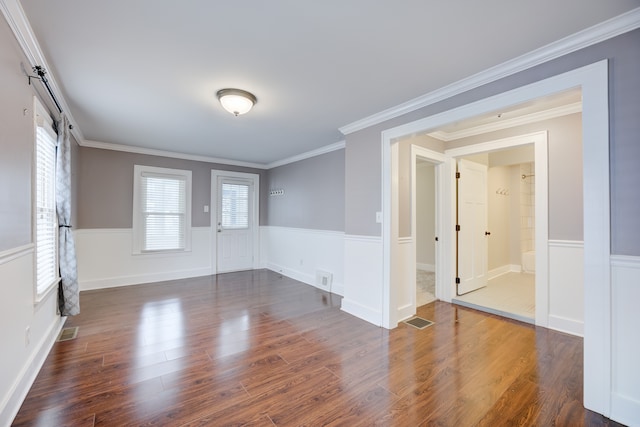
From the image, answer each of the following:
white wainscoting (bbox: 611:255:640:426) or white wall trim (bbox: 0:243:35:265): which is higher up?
white wall trim (bbox: 0:243:35:265)

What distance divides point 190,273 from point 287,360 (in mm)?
3752

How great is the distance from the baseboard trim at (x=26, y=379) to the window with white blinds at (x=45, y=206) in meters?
0.46

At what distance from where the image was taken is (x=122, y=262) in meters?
4.76

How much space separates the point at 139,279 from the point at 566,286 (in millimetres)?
6199

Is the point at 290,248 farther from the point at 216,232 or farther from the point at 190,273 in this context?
the point at 190,273

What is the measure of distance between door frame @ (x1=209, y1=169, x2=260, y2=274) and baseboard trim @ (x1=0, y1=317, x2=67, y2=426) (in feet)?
9.85

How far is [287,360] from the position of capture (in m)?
2.39

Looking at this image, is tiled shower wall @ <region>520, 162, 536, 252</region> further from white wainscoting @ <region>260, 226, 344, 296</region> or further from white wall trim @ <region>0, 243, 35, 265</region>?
white wall trim @ <region>0, 243, 35, 265</region>

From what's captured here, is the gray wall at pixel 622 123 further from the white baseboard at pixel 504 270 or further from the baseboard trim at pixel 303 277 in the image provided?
the white baseboard at pixel 504 270

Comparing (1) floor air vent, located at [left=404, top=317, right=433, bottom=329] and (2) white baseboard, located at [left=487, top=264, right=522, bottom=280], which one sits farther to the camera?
(2) white baseboard, located at [left=487, top=264, right=522, bottom=280]

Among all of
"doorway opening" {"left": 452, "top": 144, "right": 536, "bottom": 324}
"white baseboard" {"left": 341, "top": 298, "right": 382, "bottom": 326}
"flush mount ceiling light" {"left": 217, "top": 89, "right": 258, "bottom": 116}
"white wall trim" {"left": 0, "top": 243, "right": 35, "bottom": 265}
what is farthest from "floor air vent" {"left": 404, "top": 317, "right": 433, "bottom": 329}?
"white wall trim" {"left": 0, "top": 243, "right": 35, "bottom": 265}

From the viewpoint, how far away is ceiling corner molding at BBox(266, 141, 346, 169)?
4.50 meters

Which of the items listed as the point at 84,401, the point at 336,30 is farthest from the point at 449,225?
the point at 84,401

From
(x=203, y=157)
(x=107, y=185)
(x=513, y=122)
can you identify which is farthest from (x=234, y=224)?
(x=513, y=122)
